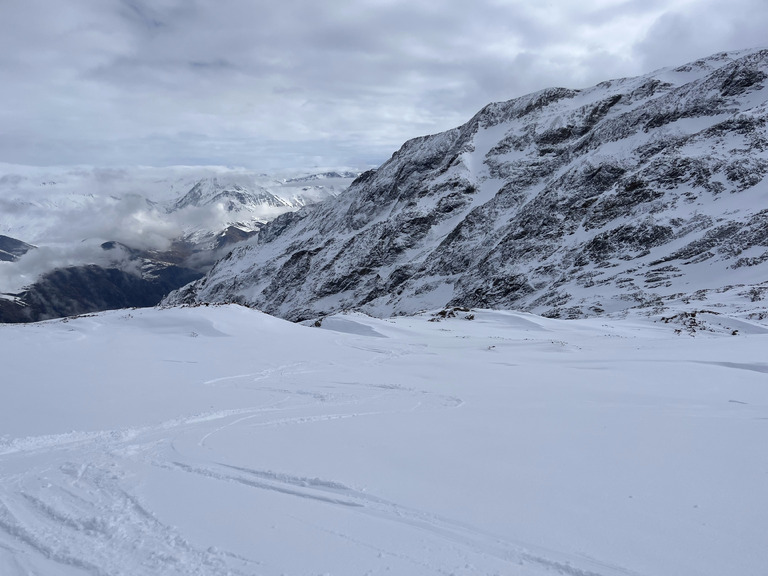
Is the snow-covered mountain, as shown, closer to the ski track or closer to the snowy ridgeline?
the snowy ridgeline

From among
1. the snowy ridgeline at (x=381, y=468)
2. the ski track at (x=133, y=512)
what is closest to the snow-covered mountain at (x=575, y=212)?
the snowy ridgeline at (x=381, y=468)

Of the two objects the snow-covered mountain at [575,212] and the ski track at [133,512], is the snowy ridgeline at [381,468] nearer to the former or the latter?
the ski track at [133,512]

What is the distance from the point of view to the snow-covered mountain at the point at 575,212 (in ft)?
159

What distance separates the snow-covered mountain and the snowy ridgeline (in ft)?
87.4

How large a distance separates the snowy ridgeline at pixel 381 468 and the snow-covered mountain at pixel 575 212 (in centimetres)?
2664

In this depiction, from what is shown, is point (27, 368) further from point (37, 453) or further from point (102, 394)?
point (37, 453)

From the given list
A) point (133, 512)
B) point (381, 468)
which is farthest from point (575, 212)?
point (133, 512)

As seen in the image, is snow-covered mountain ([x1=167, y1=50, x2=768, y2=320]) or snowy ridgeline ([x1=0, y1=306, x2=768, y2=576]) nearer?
snowy ridgeline ([x1=0, y1=306, x2=768, y2=576])

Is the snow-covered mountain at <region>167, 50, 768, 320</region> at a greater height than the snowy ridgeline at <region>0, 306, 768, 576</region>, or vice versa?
the snow-covered mountain at <region>167, 50, 768, 320</region>

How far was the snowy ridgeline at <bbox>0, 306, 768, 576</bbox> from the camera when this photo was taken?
14.0ft

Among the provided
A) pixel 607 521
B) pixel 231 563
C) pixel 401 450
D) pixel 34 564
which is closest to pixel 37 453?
pixel 34 564

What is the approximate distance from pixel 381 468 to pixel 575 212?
237 feet

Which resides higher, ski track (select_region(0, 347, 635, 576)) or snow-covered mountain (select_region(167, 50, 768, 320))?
snow-covered mountain (select_region(167, 50, 768, 320))

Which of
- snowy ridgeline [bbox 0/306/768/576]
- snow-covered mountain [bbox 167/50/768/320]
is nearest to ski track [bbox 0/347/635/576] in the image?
snowy ridgeline [bbox 0/306/768/576]
